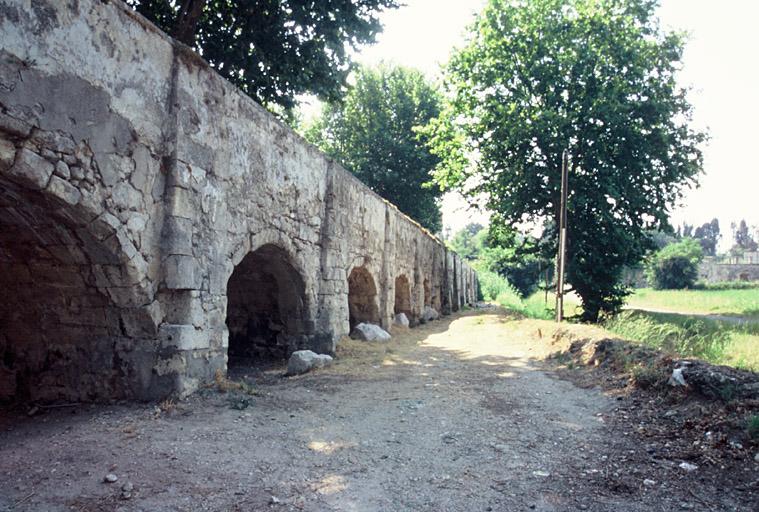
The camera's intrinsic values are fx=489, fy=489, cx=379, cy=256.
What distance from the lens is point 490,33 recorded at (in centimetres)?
1409

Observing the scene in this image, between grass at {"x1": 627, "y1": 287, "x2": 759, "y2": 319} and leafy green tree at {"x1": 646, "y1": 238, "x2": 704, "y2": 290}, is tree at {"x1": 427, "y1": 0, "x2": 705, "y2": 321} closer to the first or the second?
grass at {"x1": 627, "y1": 287, "x2": 759, "y2": 319}

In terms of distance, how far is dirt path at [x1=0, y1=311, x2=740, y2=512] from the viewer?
2891 millimetres

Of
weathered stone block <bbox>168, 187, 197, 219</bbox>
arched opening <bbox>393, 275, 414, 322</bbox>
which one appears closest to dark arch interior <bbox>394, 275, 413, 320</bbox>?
arched opening <bbox>393, 275, 414, 322</bbox>

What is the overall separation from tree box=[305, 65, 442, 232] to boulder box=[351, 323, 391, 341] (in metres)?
14.3

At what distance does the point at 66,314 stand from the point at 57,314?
109 mm

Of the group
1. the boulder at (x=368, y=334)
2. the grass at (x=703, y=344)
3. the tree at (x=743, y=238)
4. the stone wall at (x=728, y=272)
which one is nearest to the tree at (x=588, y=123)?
the grass at (x=703, y=344)

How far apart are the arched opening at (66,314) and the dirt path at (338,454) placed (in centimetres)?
36

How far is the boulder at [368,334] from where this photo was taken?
9898 millimetres

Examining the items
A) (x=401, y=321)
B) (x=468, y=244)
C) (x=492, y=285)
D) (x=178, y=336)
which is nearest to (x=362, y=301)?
(x=401, y=321)

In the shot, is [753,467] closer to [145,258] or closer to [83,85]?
[145,258]

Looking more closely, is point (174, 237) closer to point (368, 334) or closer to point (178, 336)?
point (178, 336)

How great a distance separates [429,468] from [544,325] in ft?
27.3

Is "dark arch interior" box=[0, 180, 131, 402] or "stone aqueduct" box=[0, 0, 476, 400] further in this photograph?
"dark arch interior" box=[0, 180, 131, 402]

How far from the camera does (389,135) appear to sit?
78.9 ft
